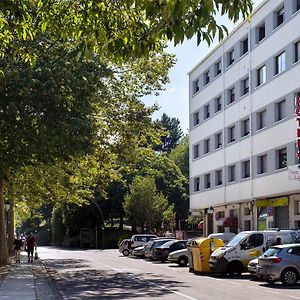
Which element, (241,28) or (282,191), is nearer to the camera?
(282,191)

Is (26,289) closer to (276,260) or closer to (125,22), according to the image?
(276,260)

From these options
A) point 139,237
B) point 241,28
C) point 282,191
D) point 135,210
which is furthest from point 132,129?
point 135,210

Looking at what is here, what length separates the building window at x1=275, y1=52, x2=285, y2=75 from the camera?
3658 centimetres

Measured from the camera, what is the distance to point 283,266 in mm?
21625

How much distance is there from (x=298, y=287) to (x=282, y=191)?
15214 mm

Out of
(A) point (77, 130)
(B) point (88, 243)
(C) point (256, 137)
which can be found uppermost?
(C) point (256, 137)

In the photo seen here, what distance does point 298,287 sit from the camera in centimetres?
2105

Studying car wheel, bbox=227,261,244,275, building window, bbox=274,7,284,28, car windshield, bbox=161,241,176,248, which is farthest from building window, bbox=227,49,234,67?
car wheel, bbox=227,261,244,275

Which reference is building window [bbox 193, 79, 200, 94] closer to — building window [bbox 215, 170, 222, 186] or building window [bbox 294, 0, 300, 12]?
building window [bbox 215, 170, 222, 186]

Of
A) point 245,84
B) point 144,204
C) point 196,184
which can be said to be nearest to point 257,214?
point 245,84

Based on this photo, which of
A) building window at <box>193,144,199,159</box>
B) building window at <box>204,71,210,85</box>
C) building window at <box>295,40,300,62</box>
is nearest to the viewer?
building window at <box>295,40,300,62</box>

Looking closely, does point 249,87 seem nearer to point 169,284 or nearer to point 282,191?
point 282,191

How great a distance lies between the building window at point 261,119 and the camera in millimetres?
39372

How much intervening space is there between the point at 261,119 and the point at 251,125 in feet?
2.88
